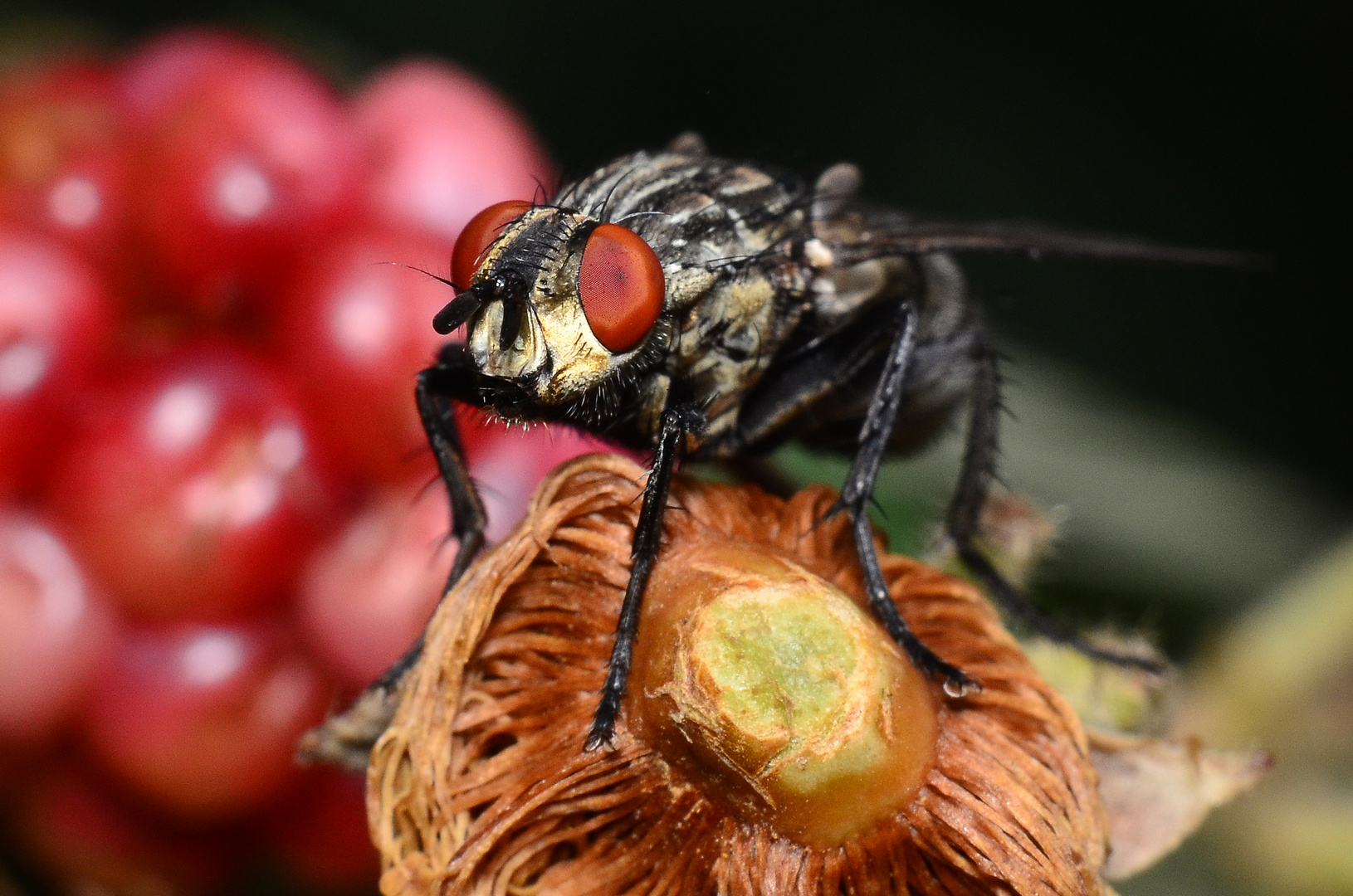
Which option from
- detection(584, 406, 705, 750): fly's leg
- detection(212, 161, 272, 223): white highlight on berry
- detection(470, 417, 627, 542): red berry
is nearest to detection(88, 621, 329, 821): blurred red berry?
detection(470, 417, 627, 542): red berry

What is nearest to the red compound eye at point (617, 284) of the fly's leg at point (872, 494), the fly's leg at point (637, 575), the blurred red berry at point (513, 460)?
the fly's leg at point (637, 575)

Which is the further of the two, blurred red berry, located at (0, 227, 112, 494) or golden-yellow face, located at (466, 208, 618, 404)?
blurred red berry, located at (0, 227, 112, 494)

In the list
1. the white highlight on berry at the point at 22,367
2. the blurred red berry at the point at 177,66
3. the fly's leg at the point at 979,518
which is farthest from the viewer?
the blurred red berry at the point at 177,66

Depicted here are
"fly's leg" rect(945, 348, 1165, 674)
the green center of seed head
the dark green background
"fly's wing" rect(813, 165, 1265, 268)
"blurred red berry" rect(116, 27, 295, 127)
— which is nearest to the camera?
the green center of seed head

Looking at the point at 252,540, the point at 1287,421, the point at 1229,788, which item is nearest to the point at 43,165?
the point at 252,540

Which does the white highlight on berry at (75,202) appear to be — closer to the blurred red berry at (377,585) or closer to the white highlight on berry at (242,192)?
the white highlight on berry at (242,192)

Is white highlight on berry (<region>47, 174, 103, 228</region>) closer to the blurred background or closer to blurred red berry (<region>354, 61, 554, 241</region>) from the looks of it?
the blurred background

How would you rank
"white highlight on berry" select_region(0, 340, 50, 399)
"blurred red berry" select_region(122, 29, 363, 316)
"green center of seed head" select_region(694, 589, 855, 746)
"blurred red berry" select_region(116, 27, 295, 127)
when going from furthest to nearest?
"blurred red berry" select_region(116, 27, 295, 127) → "blurred red berry" select_region(122, 29, 363, 316) → "white highlight on berry" select_region(0, 340, 50, 399) → "green center of seed head" select_region(694, 589, 855, 746)
